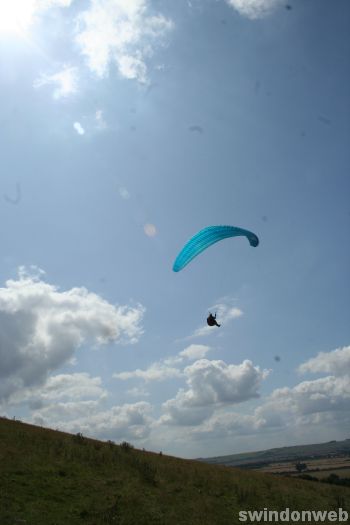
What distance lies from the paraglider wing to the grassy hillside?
1137 cm

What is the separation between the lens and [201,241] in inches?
1043

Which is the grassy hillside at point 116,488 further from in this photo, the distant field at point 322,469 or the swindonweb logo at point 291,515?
the distant field at point 322,469

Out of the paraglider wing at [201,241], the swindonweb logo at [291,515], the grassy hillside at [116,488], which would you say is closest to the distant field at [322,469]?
the grassy hillside at [116,488]

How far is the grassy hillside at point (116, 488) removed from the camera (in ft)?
47.7

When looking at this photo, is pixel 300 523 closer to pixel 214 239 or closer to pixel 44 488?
pixel 44 488

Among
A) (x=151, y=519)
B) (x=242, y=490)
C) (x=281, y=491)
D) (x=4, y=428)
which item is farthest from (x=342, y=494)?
(x=4, y=428)

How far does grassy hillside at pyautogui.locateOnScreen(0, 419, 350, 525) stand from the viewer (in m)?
14.5

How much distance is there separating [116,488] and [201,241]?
14494 mm

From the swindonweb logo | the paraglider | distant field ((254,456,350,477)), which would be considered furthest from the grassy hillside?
distant field ((254,456,350,477))

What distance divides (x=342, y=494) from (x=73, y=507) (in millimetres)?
18622

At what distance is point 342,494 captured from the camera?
26.0 metres

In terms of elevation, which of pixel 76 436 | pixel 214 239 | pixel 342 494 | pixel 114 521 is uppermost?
pixel 214 239

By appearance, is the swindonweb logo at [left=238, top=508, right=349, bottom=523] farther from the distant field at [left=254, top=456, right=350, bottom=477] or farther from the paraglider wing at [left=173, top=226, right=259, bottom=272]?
the distant field at [left=254, top=456, right=350, bottom=477]

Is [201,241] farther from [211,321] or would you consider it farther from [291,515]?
[291,515]
